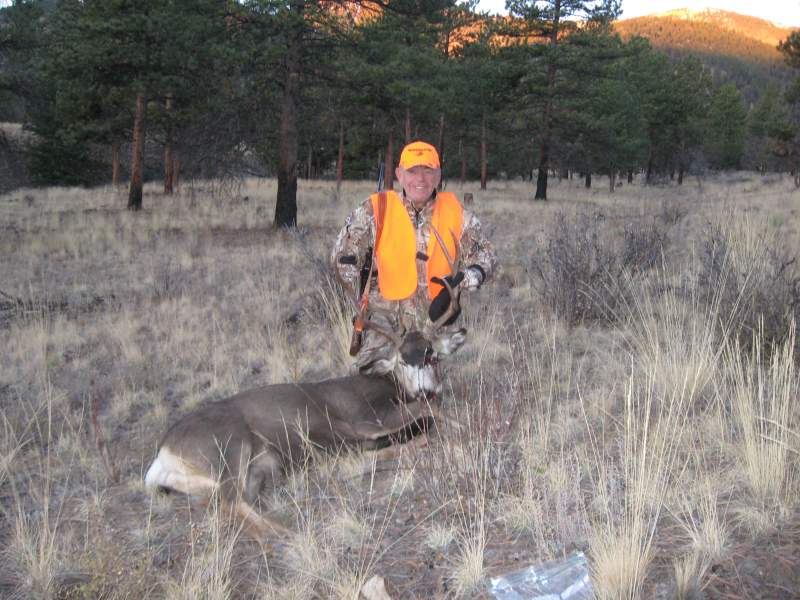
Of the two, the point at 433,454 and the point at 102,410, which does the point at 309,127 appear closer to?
the point at 102,410

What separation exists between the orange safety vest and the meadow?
60cm

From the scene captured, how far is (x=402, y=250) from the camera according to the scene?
4914 mm

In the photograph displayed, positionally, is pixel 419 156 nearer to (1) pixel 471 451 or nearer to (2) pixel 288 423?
(2) pixel 288 423

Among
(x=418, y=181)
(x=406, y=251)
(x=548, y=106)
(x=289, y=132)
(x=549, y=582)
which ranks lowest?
(x=549, y=582)

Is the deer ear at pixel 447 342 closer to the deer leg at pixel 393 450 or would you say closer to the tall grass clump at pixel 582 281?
the deer leg at pixel 393 450

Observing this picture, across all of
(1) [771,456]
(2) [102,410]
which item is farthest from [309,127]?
(1) [771,456]

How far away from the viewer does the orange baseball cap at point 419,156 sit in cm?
468

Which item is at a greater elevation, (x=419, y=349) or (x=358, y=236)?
(x=358, y=236)

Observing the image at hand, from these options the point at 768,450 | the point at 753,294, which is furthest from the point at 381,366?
the point at 753,294

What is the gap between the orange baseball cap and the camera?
4.68 m

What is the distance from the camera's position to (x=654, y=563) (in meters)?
2.60

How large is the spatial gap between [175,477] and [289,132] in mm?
11922

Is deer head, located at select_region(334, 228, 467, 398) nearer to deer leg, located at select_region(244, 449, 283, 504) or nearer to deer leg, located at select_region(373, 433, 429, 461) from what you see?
deer leg, located at select_region(373, 433, 429, 461)

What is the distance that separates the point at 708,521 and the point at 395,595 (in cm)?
126
